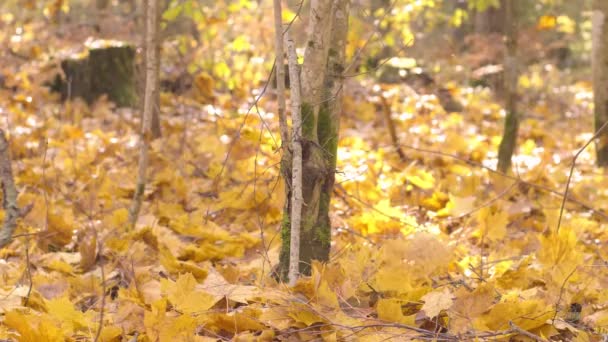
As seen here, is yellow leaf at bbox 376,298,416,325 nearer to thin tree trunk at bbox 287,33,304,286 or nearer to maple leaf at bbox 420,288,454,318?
maple leaf at bbox 420,288,454,318

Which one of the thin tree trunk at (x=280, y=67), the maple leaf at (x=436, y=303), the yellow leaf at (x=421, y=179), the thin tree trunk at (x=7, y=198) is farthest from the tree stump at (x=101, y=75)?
the maple leaf at (x=436, y=303)

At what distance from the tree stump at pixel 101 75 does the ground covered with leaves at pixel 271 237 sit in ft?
1.09

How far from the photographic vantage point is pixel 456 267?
11.1 feet

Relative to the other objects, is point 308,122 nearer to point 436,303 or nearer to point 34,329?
point 436,303

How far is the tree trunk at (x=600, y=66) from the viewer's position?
20.6ft

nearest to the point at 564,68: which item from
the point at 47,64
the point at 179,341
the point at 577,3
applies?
the point at 577,3

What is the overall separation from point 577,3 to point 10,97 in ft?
41.7

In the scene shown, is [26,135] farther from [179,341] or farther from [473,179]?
[179,341]

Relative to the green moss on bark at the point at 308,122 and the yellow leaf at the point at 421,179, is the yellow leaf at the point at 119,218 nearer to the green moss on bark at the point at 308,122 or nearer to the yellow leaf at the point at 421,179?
the green moss on bark at the point at 308,122

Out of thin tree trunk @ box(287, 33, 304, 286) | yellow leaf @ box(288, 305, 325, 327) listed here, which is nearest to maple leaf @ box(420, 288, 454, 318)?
yellow leaf @ box(288, 305, 325, 327)

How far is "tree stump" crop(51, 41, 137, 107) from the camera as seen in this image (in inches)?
326

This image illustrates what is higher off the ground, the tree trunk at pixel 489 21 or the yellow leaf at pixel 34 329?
the tree trunk at pixel 489 21

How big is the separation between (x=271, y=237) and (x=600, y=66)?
13.0ft

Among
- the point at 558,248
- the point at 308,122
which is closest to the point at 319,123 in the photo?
the point at 308,122
